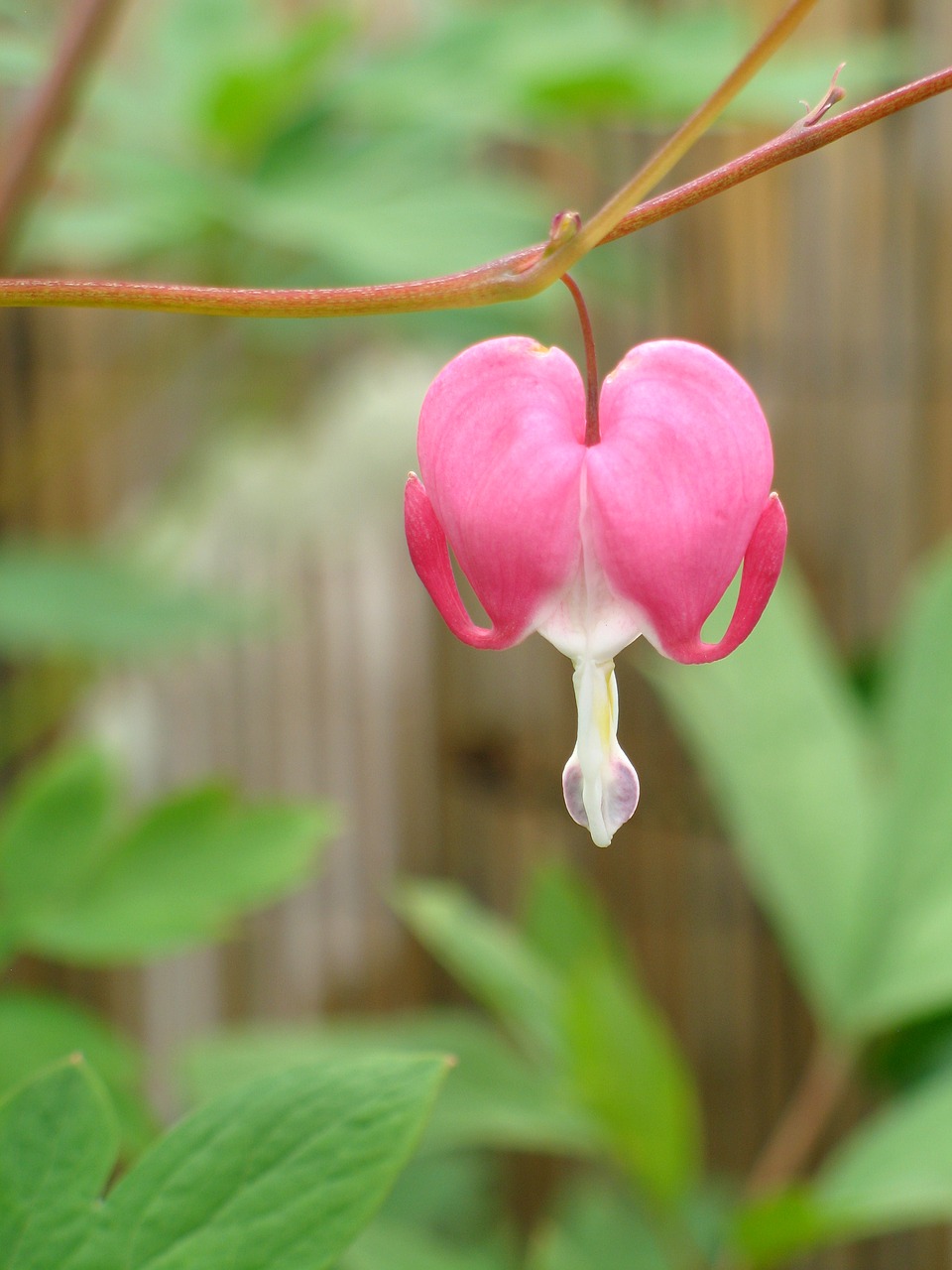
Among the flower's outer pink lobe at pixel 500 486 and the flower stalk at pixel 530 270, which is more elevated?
the flower stalk at pixel 530 270

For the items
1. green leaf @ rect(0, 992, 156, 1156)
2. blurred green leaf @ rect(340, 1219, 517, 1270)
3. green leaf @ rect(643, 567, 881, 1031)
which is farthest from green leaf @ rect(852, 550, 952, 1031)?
green leaf @ rect(0, 992, 156, 1156)

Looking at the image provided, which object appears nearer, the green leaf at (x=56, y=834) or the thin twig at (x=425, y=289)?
the thin twig at (x=425, y=289)

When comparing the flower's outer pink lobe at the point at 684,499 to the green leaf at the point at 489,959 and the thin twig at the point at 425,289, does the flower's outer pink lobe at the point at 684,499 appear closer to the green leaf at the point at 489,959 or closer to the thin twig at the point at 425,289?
the thin twig at the point at 425,289

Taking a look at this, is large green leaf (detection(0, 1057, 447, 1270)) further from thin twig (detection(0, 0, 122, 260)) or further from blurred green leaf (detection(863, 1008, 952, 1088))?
blurred green leaf (detection(863, 1008, 952, 1088))

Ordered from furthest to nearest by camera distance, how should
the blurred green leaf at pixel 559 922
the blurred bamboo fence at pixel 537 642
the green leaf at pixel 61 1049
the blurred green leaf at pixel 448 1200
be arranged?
1. the blurred bamboo fence at pixel 537 642
2. the blurred green leaf at pixel 448 1200
3. the blurred green leaf at pixel 559 922
4. the green leaf at pixel 61 1049

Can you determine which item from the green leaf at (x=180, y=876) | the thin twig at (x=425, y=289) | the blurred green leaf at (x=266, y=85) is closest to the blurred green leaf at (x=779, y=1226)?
the green leaf at (x=180, y=876)

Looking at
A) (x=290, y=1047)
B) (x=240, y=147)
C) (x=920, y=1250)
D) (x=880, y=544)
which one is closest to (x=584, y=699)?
(x=290, y=1047)

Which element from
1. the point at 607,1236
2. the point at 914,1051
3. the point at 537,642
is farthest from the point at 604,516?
the point at 537,642

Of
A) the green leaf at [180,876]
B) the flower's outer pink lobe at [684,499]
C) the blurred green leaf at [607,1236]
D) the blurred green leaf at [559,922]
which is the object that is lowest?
the blurred green leaf at [607,1236]
